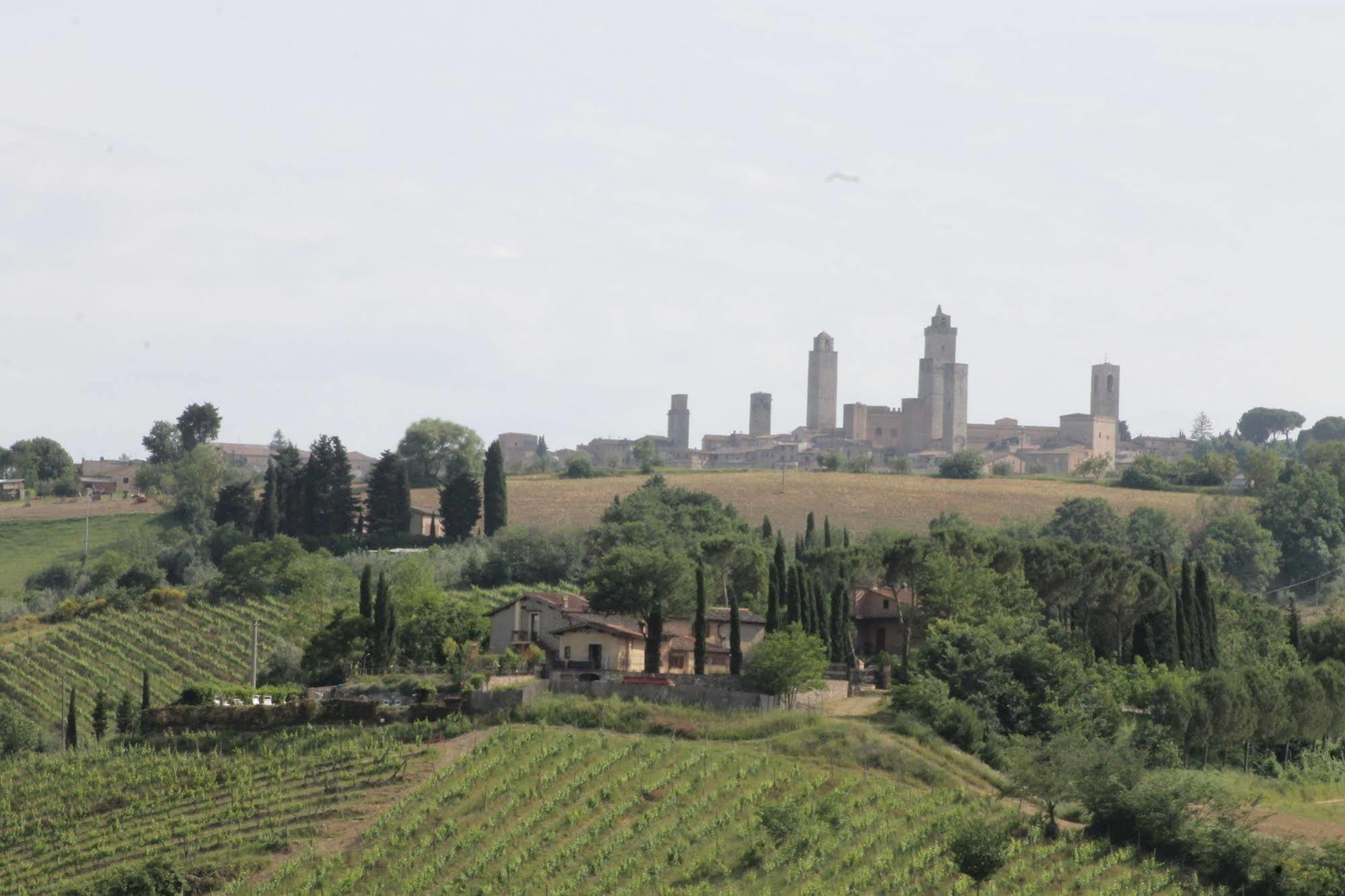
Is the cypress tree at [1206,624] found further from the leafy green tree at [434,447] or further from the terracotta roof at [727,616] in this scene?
the leafy green tree at [434,447]

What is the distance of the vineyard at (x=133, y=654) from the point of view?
72562mm

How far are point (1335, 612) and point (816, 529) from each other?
3560 cm

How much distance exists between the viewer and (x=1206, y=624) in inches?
2840

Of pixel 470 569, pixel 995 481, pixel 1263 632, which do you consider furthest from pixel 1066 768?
pixel 995 481

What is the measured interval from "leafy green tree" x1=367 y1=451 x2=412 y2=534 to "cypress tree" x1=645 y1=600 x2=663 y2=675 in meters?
48.4

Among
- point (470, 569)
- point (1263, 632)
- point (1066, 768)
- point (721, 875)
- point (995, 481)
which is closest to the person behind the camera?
point (721, 875)

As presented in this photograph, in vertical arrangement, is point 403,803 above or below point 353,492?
below

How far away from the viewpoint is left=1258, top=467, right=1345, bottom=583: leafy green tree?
124 meters

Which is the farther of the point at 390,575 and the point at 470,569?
the point at 470,569

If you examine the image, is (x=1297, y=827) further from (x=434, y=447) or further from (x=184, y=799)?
(x=434, y=447)

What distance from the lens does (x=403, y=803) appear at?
46.8 meters

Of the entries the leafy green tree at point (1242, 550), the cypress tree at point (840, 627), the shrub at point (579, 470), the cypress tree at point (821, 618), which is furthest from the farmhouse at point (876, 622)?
the shrub at point (579, 470)

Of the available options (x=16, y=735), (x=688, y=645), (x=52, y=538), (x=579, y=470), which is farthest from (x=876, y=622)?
(x=579, y=470)

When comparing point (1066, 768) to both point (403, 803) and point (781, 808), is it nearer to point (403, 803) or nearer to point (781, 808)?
point (781, 808)
